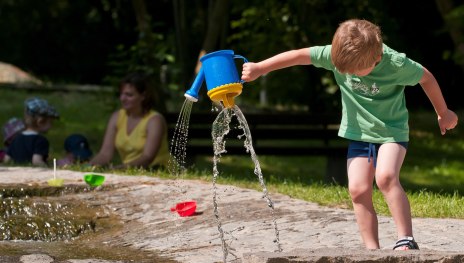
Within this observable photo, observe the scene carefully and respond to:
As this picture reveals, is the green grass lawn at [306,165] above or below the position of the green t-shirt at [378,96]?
below

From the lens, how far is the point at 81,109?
1727 cm

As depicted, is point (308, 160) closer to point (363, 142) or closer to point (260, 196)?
point (260, 196)

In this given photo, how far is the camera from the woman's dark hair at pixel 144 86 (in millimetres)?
8930

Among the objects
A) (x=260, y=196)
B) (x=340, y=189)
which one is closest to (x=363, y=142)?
(x=260, y=196)

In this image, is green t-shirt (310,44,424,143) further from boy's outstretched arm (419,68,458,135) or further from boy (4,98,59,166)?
boy (4,98,59,166)

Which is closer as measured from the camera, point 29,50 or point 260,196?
point 260,196

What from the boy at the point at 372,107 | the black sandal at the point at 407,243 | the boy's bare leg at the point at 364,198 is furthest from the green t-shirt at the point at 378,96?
the black sandal at the point at 407,243

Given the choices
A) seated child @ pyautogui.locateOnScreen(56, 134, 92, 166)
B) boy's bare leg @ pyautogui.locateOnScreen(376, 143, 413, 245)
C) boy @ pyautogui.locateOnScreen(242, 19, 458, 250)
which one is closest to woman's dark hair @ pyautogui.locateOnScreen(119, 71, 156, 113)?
seated child @ pyautogui.locateOnScreen(56, 134, 92, 166)

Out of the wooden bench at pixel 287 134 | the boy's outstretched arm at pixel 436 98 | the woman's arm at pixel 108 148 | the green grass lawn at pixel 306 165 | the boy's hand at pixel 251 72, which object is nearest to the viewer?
the boy's hand at pixel 251 72

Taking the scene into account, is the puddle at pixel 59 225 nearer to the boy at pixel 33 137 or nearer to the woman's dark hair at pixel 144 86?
the woman's dark hair at pixel 144 86

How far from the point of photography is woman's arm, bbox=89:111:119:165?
9.08 metres

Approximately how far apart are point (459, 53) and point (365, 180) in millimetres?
9066

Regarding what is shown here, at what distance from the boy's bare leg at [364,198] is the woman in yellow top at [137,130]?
406 cm

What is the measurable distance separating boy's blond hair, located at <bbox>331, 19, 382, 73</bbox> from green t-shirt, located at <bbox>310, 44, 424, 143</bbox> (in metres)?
0.16
